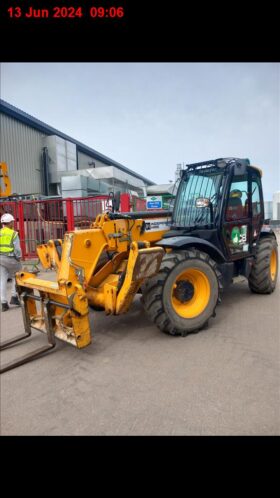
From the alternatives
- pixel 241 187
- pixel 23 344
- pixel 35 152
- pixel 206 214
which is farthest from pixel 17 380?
pixel 35 152

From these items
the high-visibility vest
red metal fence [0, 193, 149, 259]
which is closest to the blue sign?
red metal fence [0, 193, 149, 259]

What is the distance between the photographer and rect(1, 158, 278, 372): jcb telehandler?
11.3 ft

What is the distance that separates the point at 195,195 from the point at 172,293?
1912 mm

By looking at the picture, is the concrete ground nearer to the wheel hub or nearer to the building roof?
→ the wheel hub

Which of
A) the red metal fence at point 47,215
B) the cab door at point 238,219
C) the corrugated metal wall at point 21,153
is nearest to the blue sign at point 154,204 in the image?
the red metal fence at point 47,215

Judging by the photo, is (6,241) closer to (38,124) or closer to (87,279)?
(87,279)

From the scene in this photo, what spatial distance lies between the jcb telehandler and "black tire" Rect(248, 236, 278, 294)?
18mm

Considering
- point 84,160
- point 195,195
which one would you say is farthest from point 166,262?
point 84,160

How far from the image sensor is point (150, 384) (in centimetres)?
281

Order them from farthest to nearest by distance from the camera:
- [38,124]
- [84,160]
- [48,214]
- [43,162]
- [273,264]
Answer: [84,160]
[43,162]
[38,124]
[48,214]
[273,264]

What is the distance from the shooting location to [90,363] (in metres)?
3.28

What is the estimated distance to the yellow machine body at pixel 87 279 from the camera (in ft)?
10.6

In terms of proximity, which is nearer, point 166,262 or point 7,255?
point 166,262

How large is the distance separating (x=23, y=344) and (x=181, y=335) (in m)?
1.99
